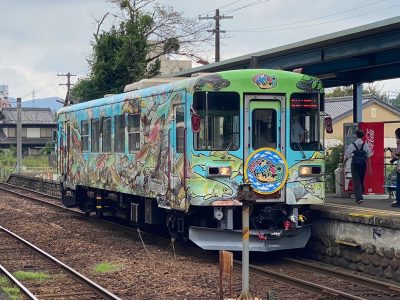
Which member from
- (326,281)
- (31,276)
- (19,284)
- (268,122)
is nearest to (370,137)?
(268,122)

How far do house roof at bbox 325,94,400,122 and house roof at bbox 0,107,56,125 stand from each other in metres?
35.4

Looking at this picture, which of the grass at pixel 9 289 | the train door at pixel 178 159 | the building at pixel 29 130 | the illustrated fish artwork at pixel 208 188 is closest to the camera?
the grass at pixel 9 289

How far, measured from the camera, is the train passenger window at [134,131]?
14539mm

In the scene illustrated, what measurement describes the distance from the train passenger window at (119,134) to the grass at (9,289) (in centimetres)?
491

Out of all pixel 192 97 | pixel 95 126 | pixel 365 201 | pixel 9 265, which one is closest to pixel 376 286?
pixel 192 97

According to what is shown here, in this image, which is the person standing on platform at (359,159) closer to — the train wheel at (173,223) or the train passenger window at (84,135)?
the train wheel at (173,223)

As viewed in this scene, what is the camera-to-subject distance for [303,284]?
33.2ft

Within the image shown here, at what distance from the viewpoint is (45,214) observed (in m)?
21.6

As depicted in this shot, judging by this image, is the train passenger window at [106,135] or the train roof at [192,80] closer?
the train roof at [192,80]

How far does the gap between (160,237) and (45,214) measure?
7124mm

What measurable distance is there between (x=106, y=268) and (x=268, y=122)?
3.43 metres

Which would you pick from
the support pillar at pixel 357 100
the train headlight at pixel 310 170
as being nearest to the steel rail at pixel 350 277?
the train headlight at pixel 310 170

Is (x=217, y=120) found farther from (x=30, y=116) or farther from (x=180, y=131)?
(x=30, y=116)

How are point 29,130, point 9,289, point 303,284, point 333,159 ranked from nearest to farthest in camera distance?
1. point 303,284
2. point 9,289
3. point 333,159
4. point 29,130
